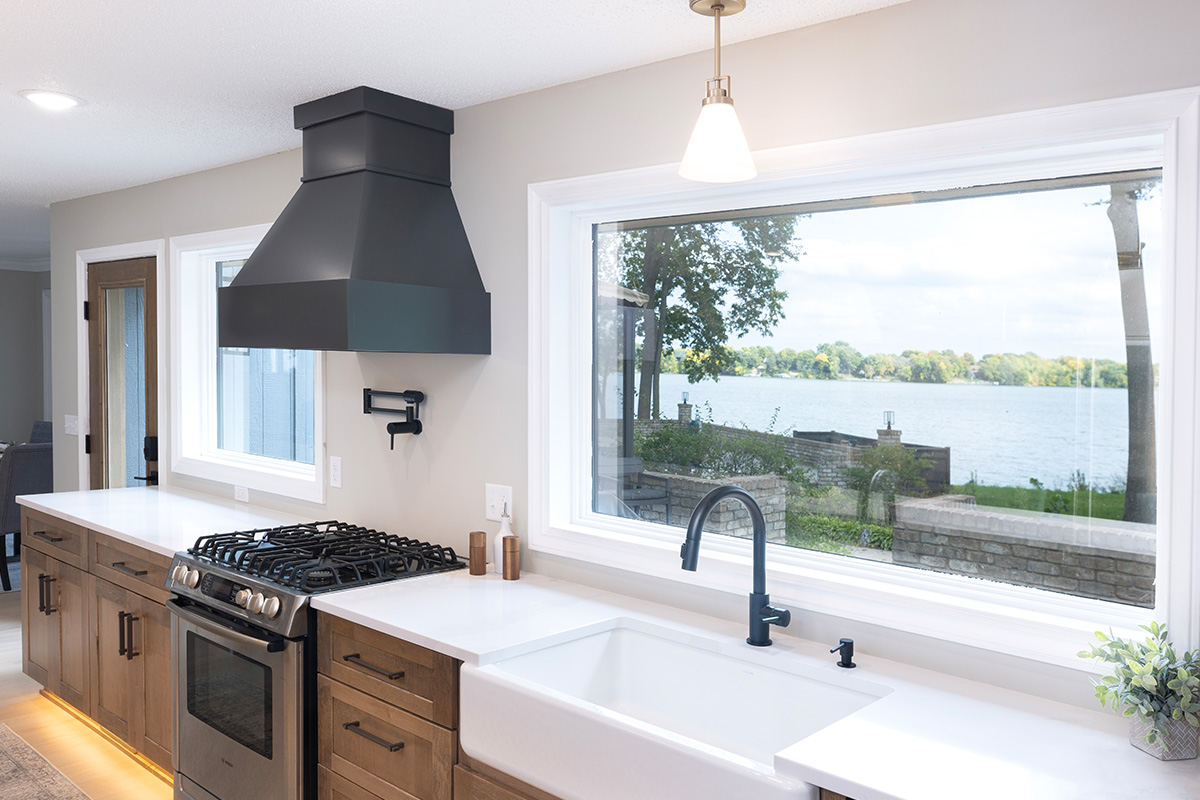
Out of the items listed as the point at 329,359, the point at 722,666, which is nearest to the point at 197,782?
the point at 329,359

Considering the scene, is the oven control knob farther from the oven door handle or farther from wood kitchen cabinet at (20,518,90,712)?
wood kitchen cabinet at (20,518,90,712)

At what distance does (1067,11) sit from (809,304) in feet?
2.75

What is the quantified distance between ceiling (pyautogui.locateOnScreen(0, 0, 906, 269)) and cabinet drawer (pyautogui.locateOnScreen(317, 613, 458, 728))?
4.88 feet

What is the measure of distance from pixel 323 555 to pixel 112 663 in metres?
1.32

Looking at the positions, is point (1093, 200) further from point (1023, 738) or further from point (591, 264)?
point (591, 264)

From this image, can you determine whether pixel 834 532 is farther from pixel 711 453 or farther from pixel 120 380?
pixel 120 380

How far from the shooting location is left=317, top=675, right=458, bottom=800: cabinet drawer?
2.03m

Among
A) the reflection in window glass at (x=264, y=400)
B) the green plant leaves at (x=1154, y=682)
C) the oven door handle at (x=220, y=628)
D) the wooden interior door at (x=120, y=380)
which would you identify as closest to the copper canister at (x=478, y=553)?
the oven door handle at (x=220, y=628)

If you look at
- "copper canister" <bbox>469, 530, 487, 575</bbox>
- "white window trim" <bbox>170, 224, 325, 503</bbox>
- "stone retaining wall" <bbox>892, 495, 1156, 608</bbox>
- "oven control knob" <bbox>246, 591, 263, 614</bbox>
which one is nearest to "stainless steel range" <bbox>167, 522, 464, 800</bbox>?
"oven control knob" <bbox>246, 591, 263, 614</bbox>

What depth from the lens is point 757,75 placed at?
2.11 meters

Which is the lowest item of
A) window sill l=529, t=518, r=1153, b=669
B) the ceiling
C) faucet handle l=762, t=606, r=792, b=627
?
faucet handle l=762, t=606, r=792, b=627

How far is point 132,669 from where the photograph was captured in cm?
321

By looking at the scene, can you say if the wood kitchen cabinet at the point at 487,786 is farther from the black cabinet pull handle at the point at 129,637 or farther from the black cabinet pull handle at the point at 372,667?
the black cabinet pull handle at the point at 129,637

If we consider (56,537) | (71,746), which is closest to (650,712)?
(71,746)
